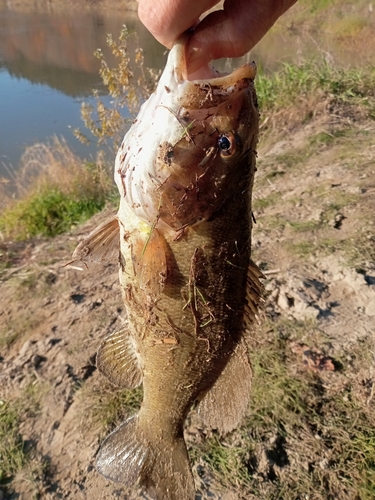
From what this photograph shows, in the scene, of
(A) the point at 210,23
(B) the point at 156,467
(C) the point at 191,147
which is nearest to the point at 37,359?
(B) the point at 156,467

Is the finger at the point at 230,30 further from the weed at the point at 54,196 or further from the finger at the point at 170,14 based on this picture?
the weed at the point at 54,196

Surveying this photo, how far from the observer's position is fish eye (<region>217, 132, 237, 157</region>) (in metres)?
1.72

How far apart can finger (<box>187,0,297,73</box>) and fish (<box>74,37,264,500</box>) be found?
0.06 m

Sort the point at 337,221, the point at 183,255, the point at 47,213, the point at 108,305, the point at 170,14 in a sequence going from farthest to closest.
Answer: the point at 47,213 → the point at 337,221 → the point at 108,305 → the point at 183,255 → the point at 170,14

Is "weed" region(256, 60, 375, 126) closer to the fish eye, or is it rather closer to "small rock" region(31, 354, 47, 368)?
"small rock" region(31, 354, 47, 368)

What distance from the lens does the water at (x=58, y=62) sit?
40.3 ft

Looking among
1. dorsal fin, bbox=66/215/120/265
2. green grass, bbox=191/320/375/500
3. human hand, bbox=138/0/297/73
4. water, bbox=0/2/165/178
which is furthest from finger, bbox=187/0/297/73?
water, bbox=0/2/165/178

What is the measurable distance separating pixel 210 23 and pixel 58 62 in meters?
19.5

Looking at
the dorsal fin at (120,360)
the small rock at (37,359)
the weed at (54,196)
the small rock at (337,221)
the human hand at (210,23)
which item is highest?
the human hand at (210,23)

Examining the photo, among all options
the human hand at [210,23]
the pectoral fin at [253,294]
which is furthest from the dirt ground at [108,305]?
Answer: the human hand at [210,23]

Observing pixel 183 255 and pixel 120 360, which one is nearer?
pixel 183 255

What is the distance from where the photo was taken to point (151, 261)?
1.84 m

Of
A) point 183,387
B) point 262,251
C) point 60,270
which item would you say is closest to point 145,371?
point 183,387

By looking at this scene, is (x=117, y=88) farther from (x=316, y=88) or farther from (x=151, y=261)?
(x=151, y=261)
